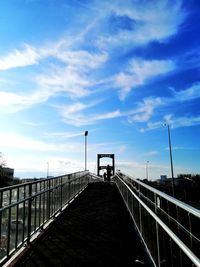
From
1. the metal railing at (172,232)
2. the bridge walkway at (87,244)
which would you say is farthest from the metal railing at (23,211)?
the metal railing at (172,232)

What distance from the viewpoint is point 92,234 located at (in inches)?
352

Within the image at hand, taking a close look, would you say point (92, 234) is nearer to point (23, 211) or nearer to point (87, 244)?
point (87, 244)

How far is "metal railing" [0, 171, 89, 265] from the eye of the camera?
6062mm

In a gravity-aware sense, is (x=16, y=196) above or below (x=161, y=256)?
above

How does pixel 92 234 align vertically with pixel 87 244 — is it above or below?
above

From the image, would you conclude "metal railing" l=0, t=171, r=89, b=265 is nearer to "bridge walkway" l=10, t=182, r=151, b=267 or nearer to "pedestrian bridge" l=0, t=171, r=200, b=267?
"pedestrian bridge" l=0, t=171, r=200, b=267

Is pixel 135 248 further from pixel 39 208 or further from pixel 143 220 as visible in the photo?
pixel 39 208

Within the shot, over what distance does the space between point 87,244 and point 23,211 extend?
165 centimetres

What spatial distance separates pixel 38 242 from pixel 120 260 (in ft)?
6.96

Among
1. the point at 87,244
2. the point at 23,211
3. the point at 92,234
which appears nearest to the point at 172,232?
the point at 23,211

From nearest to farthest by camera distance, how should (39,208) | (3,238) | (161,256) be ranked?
1. (161,256)
2. (3,238)
3. (39,208)

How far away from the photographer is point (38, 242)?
310 inches

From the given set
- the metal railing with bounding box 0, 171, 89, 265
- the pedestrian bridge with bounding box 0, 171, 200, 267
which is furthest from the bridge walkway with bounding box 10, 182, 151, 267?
the metal railing with bounding box 0, 171, 89, 265

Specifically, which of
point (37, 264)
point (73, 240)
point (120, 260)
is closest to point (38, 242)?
point (73, 240)
